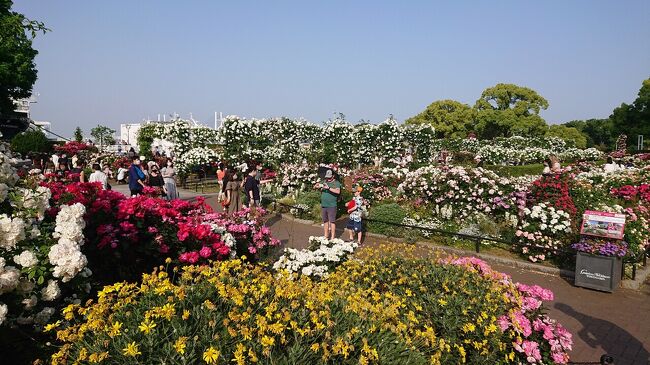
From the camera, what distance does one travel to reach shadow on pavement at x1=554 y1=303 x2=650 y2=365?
5094 millimetres

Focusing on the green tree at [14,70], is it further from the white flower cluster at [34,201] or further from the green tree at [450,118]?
the green tree at [450,118]

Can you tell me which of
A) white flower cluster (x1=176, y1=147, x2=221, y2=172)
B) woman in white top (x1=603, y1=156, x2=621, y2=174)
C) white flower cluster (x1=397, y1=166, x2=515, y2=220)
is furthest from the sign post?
white flower cluster (x1=176, y1=147, x2=221, y2=172)

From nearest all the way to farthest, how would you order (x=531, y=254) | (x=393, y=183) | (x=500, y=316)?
(x=500, y=316), (x=531, y=254), (x=393, y=183)

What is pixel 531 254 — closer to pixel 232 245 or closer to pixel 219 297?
pixel 232 245

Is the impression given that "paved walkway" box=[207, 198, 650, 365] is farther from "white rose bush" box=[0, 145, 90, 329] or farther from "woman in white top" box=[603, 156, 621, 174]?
"woman in white top" box=[603, 156, 621, 174]

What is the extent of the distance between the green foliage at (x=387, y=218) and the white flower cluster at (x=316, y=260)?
502 cm

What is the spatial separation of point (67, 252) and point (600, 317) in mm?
6830

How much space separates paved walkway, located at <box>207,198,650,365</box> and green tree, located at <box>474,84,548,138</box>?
4941cm

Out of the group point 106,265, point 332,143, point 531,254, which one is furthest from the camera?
point 332,143

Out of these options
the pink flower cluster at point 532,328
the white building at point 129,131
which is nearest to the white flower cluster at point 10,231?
the pink flower cluster at point 532,328

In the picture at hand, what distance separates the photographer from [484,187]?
35.3ft

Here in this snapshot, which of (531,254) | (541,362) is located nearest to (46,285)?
(541,362)

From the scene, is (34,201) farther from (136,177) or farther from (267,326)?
(136,177)

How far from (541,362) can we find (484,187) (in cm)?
722
